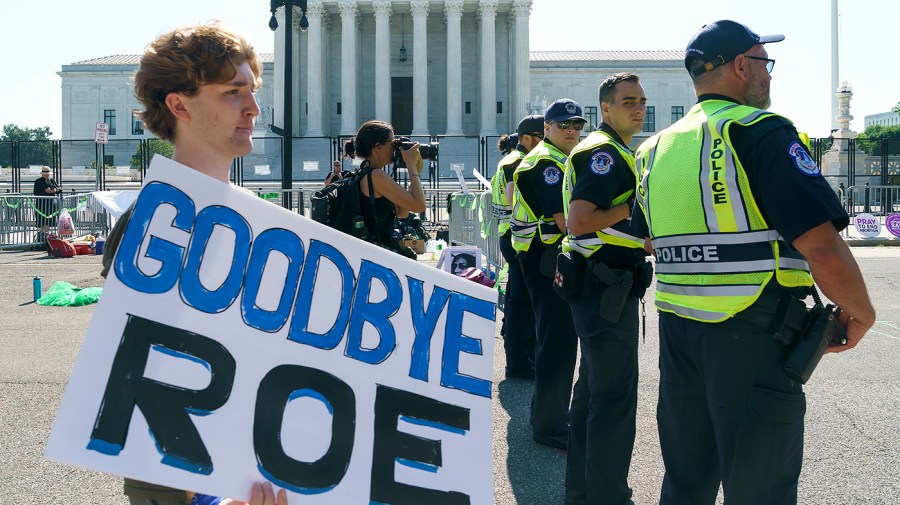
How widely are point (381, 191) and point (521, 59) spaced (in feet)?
195

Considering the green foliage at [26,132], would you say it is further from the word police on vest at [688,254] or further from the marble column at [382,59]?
the word police on vest at [688,254]

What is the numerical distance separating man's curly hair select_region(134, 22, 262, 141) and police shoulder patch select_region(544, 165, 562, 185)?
3.04 metres

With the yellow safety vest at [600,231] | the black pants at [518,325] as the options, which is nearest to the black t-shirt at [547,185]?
the yellow safety vest at [600,231]

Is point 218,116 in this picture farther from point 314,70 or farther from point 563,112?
point 314,70

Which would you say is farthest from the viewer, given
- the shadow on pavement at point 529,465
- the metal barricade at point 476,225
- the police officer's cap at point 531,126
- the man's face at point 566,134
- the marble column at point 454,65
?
the marble column at point 454,65

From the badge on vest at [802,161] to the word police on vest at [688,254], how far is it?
0.39 metres

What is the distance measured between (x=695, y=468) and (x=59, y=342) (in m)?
7.24

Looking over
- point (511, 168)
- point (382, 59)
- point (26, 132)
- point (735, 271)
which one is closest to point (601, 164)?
point (735, 271)

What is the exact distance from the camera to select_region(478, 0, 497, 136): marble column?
61.6 metres

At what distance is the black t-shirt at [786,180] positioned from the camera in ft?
8.75


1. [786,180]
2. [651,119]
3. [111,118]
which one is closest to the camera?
[786,180]

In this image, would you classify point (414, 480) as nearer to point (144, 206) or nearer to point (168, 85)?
point (144, 206)

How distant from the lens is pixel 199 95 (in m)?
2.21

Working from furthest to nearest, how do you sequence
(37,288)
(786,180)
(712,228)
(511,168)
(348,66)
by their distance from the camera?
(348,66), (37,288), (511,168), (712,228), (786,180)
